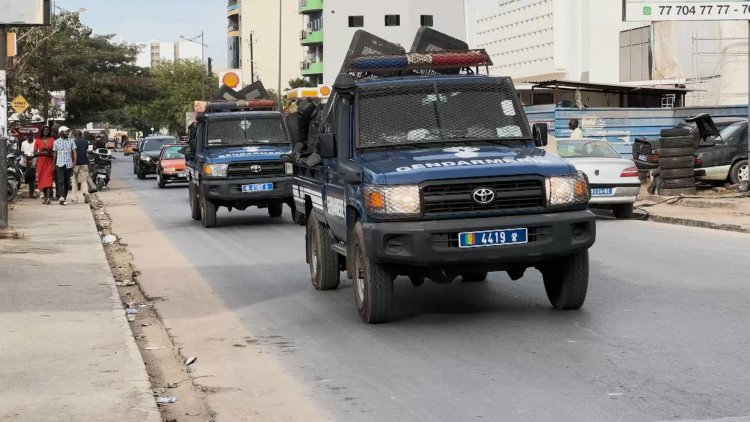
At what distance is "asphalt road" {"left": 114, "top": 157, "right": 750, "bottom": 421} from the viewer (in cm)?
716

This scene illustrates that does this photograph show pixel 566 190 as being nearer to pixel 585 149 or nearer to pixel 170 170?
pixel 585 149

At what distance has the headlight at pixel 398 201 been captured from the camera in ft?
31.8

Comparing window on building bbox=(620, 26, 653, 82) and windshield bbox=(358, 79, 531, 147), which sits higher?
window on building bbox=(620, 26, 653, 82)

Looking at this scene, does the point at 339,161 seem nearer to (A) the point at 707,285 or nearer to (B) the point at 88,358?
(B) the point at 88,358

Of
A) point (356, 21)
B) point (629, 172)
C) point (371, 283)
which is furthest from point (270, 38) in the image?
point (371, 283)

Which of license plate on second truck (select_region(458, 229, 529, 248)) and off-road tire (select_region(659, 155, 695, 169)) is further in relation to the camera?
off-road tire (select_region(659, 155, 695, 169))

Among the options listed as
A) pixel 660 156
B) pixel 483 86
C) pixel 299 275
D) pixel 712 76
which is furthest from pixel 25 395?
pixel 712 76

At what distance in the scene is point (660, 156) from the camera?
27016 mm

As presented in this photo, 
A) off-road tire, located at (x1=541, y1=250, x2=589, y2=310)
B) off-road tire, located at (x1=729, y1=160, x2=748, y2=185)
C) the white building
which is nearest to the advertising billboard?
off-road tire, located at (x1=541, y1=250, x2=589, y2=310)

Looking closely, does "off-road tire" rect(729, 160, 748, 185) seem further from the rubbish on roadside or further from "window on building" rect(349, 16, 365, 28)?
"window on building" rect(349, 16, 365, 28)

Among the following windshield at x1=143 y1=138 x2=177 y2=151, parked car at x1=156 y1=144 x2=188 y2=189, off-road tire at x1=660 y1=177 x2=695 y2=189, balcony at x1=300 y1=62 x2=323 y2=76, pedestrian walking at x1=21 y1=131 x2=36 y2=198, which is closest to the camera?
off-road tire at x1=660 y1=177 x2=695 y2=189

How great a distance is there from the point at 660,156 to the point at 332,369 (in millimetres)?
19751

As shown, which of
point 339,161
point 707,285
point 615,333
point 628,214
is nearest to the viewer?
point 615,333

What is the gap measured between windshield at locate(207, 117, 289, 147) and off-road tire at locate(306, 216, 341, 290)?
1048 cm
